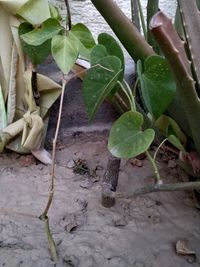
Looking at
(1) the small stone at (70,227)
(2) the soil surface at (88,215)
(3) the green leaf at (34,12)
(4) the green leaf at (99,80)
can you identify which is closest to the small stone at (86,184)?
(2) the soil surface at (88,215)

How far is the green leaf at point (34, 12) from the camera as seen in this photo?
1034mm

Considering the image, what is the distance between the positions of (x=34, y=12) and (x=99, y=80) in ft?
1.09

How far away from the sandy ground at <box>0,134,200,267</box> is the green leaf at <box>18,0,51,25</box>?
343 millimetres

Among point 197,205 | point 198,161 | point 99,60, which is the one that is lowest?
point 197,205

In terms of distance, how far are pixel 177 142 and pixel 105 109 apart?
0.42 metres

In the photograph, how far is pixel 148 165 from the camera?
42.3 inches

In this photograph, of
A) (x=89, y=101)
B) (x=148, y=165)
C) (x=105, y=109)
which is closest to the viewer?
(x=89, y=101)

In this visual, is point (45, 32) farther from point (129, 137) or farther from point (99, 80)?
point (129, 137)

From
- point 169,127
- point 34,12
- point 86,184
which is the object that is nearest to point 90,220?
point 86,184

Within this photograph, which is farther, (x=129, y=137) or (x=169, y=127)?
(x=169, y=127)

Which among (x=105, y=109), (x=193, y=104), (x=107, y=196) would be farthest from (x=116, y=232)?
(x=105, y=109)

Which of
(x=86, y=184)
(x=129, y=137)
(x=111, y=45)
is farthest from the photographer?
(x=86, y=184)

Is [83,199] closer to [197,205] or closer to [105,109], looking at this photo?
[197,205]

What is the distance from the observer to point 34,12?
1.04 m
